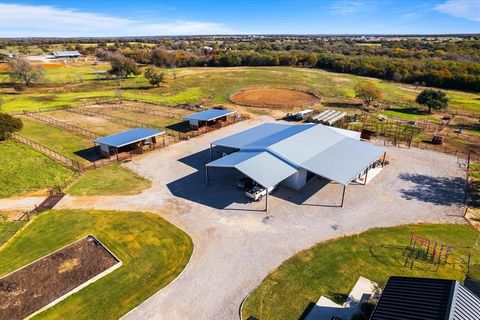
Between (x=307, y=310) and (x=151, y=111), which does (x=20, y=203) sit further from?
(x=151, y=111)

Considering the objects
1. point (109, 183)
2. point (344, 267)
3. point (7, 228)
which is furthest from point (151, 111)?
point (344, 267)

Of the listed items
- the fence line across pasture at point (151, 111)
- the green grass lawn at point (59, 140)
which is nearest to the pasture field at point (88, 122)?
the green grass lawn at point (59, 140)

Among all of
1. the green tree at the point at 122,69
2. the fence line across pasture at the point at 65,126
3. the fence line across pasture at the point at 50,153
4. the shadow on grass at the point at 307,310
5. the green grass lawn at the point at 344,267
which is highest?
the green tree at the point at 122,69

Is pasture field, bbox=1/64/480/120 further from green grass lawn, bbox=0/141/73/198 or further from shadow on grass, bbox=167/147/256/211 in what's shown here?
shadow on grass, bbox=167/147/256/211

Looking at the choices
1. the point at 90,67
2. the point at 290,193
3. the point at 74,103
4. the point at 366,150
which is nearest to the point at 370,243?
the point at 290,193

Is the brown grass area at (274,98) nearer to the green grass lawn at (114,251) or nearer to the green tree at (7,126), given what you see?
the green tree at (7,126)

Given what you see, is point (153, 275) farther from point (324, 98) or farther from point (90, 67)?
point (90, 67)

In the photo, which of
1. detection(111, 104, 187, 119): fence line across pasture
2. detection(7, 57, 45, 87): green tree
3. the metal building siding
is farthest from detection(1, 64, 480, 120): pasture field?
the metal building siding
